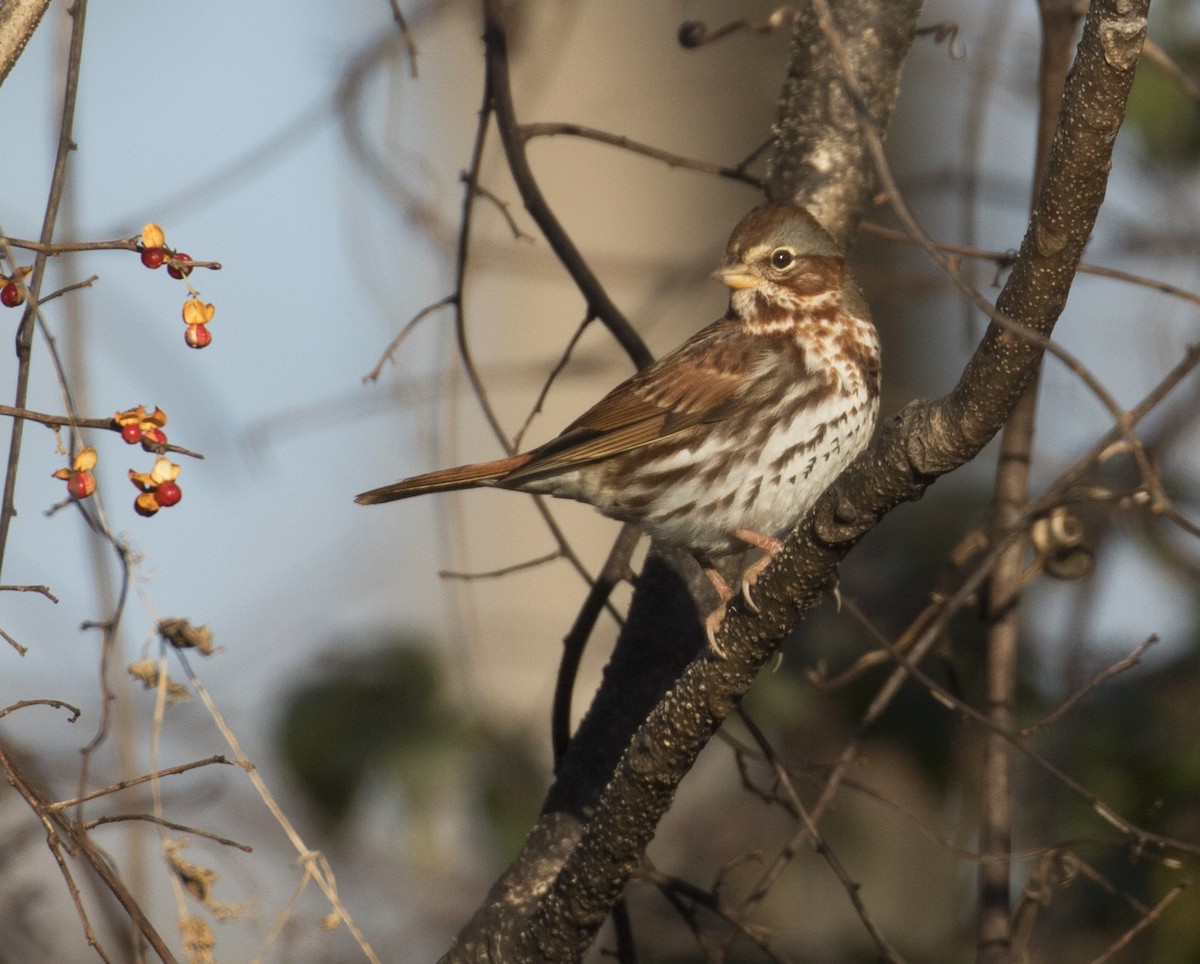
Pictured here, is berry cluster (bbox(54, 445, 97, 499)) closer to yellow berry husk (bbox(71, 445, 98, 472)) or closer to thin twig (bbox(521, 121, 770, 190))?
yellow berry husk (bbox(71, 445, 98, 472))

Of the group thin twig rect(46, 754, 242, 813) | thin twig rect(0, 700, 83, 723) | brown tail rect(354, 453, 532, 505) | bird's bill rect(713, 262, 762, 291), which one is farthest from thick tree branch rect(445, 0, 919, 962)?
thin twig rect(0, 700, 83, 723)

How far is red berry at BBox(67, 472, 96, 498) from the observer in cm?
227

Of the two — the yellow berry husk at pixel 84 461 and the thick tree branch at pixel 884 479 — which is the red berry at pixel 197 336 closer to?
the yellow berry husk at pixel 84 461

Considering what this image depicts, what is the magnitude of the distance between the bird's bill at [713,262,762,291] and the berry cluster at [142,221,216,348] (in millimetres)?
1835

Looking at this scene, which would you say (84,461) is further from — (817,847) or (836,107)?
(836,107)

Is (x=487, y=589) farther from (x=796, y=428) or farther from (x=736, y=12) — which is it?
(x=796, y=428)

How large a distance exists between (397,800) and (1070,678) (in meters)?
2.00

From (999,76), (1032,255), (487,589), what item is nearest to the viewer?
(1032,255)

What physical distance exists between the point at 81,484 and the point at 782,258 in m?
2.12

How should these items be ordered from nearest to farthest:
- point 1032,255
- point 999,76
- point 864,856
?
1. point 1032,255
2. point 999,76
3. point 864,856

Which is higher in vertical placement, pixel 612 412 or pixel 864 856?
pixel 612 412

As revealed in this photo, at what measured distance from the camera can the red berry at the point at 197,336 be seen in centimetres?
244

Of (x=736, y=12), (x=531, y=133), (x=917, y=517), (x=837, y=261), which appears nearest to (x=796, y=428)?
(x=837, y=261)

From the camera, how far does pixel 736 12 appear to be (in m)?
7.53
